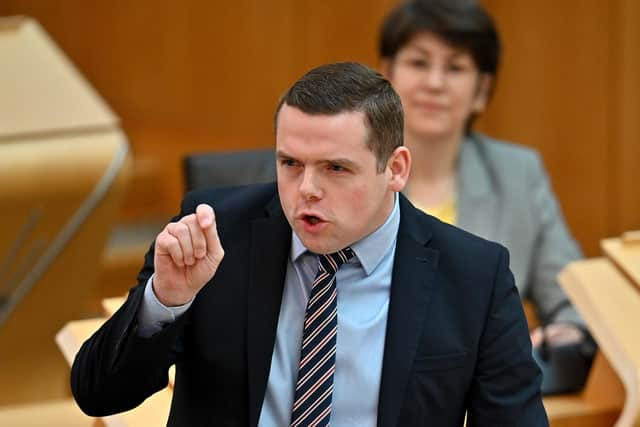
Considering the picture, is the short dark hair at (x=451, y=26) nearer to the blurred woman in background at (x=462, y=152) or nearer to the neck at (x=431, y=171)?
the blurred woman in background at (x=462, y=152)

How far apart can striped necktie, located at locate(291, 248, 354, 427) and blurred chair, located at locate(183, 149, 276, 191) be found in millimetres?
1398

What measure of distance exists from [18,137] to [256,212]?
116cm

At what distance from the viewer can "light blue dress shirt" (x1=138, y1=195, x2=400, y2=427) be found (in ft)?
5.21

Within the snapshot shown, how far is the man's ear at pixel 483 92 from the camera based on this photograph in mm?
3176

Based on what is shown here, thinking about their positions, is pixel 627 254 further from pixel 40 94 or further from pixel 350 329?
pixel 40 94

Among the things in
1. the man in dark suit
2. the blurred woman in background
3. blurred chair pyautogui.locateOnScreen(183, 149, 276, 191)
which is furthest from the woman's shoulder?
the man in dark suit

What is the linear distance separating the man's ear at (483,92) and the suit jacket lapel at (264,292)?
1585 mm

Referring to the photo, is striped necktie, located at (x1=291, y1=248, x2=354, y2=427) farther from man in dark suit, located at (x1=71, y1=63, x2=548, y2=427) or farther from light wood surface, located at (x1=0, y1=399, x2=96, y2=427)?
light wood surface, located at (x1=0, y1=399, x2=96, y2=427)

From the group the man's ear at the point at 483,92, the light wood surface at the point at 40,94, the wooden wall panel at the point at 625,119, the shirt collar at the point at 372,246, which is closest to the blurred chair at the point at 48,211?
the light wood surface at the point at 40,94

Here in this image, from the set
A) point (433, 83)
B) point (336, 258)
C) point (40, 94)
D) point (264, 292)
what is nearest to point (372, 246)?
point (336, 258)

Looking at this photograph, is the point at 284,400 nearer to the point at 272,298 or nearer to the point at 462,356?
the point at 272,298

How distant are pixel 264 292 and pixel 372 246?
15 centimetres

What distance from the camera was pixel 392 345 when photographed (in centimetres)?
159

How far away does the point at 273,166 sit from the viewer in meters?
3.03
